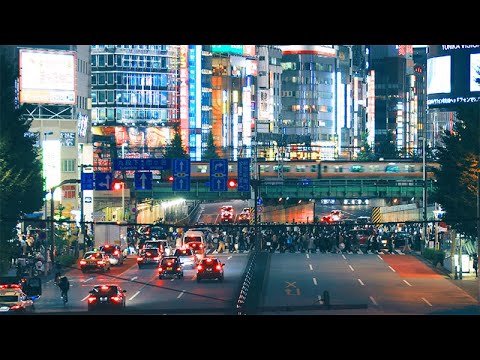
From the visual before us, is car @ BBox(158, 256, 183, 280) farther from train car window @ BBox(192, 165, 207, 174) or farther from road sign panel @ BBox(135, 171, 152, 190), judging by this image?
train car window @ BBox(192, 165, 207, 174)

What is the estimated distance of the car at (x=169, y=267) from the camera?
62553 mm

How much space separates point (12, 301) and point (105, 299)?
4861 millimetres

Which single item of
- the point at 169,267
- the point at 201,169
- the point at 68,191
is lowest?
the point at 169,267

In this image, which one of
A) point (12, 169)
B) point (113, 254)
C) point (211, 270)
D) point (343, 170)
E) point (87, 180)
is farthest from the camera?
point (343, 170)

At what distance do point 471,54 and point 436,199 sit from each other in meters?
27.3

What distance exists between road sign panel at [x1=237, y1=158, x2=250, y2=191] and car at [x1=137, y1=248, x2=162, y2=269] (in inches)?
245

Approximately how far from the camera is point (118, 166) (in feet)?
240

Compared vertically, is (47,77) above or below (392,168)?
above

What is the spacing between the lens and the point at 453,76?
334ft

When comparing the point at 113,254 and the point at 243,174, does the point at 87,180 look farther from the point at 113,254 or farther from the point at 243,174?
the point at 243,174

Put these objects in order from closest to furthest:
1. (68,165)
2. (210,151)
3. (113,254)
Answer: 1. (113,254)
2. (68,165)
3. (210,151)

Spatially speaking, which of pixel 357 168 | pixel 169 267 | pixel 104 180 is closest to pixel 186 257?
pixel 104 180

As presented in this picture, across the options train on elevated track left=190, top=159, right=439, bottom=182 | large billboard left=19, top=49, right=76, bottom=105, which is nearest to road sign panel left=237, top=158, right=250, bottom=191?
large billboard left=19, top=49, right=76, bottom=105
